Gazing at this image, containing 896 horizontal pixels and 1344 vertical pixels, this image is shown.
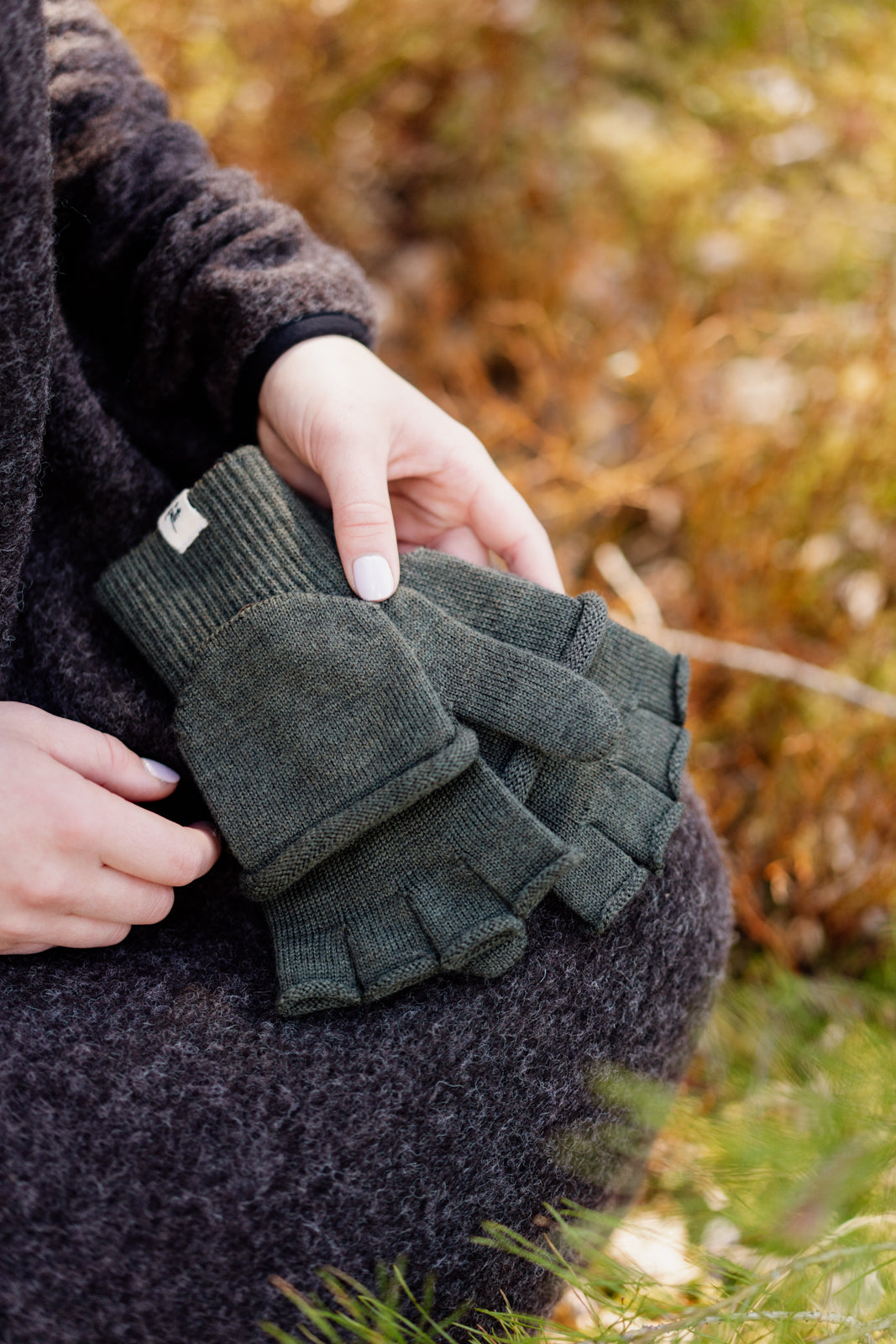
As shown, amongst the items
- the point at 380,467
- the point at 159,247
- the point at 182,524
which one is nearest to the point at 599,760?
the point at 380,467

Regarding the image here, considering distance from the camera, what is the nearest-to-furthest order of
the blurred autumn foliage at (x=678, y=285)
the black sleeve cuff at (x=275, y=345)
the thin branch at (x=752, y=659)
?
the black sleeve cuff at (x=275, y=345) → the thin branch at (x=752, y=659) → the blurred autumn foliage at (x=678, y=285)

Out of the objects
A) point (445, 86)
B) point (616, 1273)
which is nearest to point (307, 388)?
point (616, 1273)

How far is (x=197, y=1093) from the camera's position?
0.73m

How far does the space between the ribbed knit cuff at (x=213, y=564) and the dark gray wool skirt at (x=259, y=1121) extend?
27 centimetres

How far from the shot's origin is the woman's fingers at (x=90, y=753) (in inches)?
29.7

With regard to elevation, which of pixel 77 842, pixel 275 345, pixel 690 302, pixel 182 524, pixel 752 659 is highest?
pixel 275 345

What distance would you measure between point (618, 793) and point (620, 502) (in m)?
1.21

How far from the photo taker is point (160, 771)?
2.81 ft

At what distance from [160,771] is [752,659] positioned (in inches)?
42.9

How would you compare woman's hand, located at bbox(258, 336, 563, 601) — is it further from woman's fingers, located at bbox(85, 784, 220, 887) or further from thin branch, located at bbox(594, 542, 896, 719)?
thin branch, located at bbox(594, 542, 896, 719)

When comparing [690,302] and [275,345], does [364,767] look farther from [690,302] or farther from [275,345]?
[690,302]

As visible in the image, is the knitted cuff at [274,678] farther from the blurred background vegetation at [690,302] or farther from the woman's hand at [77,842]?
the blurred background vegetation at [690,302]

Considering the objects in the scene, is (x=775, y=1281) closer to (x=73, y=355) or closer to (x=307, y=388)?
(x=307, y=388)

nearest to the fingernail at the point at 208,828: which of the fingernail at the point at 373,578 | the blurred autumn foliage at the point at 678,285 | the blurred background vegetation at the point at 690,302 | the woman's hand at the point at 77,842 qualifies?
the woman's hand at the point at 77,842
